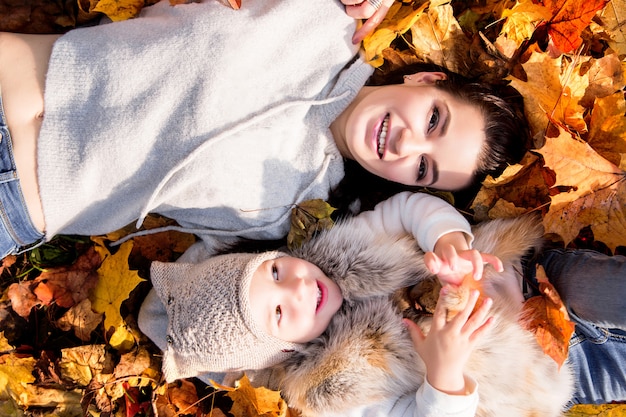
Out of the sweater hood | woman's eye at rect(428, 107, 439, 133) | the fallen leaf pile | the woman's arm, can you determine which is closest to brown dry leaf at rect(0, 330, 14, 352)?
the fallen leaf pile

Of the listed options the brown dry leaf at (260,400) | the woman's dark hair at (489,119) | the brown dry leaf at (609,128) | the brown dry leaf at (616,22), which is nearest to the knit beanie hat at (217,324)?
the brown dry leaf at (260,400)

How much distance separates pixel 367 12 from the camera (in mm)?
2344

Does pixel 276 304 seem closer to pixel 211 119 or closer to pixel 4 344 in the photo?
pixel 211 119

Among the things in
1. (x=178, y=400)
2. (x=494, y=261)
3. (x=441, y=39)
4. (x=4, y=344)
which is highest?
(x=441, y=39)

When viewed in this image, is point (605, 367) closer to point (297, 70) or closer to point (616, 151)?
point (616, 151)

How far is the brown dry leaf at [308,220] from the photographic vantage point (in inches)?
102

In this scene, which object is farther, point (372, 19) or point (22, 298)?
point (22, 298)

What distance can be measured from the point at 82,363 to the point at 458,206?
200 cm

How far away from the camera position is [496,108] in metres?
2.43

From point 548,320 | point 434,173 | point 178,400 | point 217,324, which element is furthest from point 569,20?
point 178,400

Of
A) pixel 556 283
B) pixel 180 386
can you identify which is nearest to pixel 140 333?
pixel 180 386

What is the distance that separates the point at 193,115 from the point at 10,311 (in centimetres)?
147

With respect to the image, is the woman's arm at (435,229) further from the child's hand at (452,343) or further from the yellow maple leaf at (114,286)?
the yellow maple leaf at (114,286)

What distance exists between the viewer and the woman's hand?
234cm
